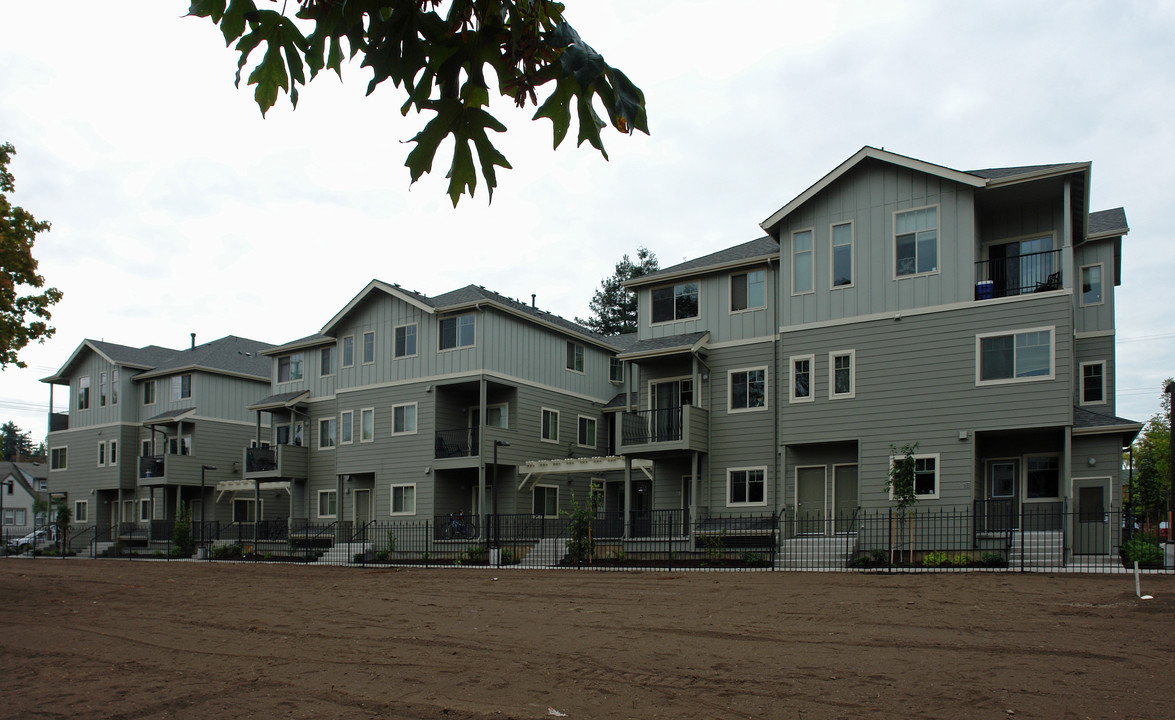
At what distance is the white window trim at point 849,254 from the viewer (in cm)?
2436

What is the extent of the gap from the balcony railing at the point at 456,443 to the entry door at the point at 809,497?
11790mm

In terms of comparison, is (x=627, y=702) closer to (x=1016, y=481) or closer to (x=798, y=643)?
(x=798, y=643)

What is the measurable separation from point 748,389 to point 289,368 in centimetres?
2247

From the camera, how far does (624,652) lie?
403 inches

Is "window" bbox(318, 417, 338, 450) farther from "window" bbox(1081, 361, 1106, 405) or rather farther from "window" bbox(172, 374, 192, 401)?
"window" bbox(1081, 361, 1106, 405)

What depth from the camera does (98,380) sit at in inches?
1850

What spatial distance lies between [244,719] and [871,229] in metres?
20.6

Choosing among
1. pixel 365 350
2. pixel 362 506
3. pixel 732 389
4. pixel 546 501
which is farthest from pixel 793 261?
pixel 362 506

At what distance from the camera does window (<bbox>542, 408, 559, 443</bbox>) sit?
112 ft

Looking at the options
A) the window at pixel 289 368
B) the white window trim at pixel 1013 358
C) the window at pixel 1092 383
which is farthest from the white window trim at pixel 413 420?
the window at pixel 1092 383

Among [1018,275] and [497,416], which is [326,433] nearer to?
[497,416]

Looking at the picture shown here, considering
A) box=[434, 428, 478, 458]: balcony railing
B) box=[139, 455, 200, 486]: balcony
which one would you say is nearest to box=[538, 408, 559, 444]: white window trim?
box=[434, 428, 478, 458]: balcony railing

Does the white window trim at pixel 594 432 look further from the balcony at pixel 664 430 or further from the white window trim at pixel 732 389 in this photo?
the white window trim at pixel 732 389

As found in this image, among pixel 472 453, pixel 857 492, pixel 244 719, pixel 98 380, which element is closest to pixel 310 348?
pixel 472 453
